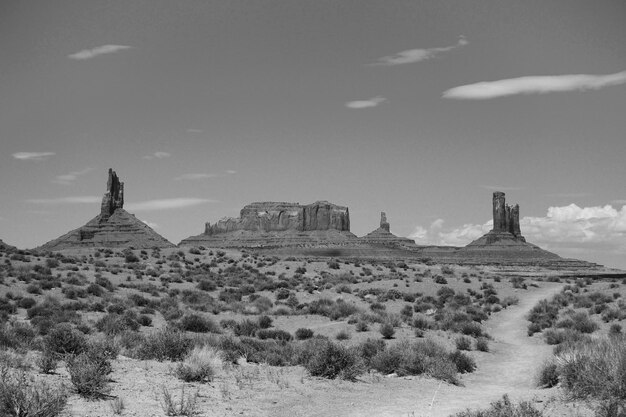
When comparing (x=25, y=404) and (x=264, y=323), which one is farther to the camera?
(x=264, y=323)

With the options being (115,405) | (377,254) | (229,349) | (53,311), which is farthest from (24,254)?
(377,254)

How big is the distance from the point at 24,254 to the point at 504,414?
4319 centimetres

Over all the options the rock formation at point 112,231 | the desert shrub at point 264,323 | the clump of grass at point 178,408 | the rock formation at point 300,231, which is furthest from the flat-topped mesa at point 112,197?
the clump of grass at point 178,408

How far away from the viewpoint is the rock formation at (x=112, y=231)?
100125 mm

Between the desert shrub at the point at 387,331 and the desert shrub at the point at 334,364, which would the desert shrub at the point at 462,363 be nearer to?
the desert shrub at the point at 334,364

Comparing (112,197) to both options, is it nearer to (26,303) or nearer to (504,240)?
(26,303)

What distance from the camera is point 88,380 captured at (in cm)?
1058

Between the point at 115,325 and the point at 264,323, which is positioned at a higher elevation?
the point at 115,325

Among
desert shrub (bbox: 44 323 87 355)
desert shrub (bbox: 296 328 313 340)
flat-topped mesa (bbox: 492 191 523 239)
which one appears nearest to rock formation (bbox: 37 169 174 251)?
desert shrub (bbox: 296 328 313 340)

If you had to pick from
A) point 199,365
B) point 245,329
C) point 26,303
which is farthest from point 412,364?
point 26,303

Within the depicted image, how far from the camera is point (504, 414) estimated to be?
8.63m

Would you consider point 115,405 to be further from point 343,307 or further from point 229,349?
point 343,307

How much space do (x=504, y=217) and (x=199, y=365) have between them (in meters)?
167

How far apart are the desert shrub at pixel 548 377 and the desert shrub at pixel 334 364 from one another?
4.42 metres
